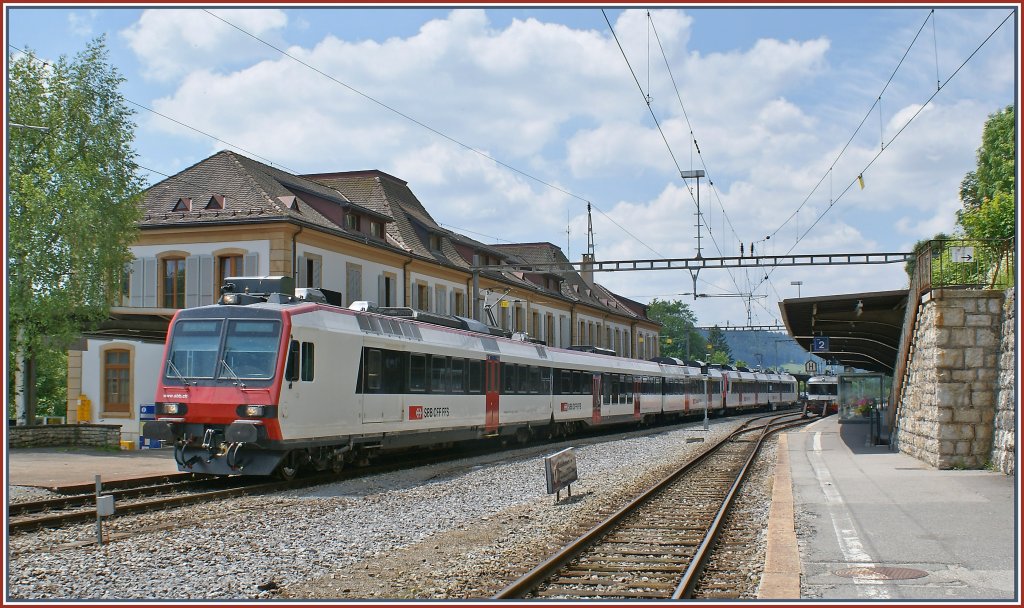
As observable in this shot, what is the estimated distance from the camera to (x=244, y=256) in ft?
109

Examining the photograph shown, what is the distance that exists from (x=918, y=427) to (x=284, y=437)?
1168 cm

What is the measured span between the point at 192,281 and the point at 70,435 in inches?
421

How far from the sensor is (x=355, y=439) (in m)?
17.9

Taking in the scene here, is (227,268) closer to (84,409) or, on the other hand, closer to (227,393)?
(84,409)

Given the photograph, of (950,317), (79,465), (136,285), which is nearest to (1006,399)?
(950,317)

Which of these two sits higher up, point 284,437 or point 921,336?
point 921,336

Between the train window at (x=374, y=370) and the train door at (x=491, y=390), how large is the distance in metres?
5.74

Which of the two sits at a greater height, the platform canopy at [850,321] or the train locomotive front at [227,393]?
the platform canopy at [850,321]

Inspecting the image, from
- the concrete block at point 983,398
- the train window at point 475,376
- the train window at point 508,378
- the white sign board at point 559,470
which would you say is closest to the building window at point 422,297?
the train window at point 508,378

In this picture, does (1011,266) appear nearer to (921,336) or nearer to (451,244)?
(921,336)

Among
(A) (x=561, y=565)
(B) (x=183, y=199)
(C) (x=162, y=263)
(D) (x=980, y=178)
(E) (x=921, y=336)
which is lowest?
(A) (x=561, y=565)

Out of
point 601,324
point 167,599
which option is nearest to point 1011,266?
point 167,599

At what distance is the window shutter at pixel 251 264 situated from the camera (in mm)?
33000

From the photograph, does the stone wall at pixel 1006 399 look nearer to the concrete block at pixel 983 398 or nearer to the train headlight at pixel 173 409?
the concrete block at pixel 983 398
